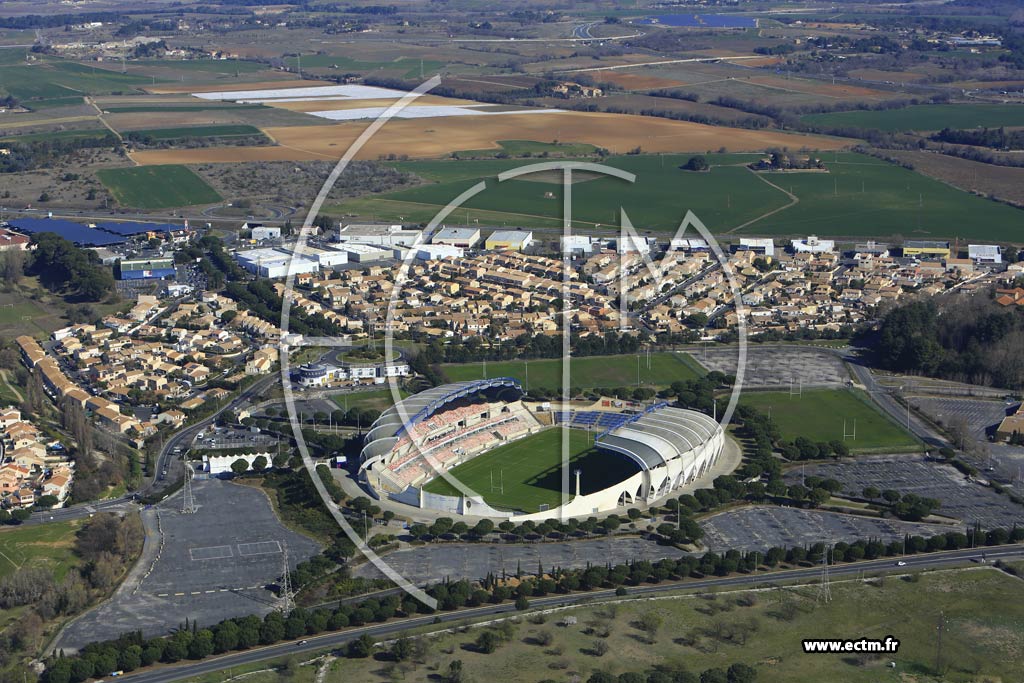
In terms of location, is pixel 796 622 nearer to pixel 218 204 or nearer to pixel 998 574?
pixel 998 574

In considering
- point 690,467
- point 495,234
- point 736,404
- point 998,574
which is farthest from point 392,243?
point 998,574

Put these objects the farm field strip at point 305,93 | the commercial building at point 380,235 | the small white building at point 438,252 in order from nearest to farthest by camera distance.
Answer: the small white building at point 438,252 → the commercial building at point 380,235 → the farm field strip at point 305,93

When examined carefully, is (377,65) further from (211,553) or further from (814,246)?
(211,553)

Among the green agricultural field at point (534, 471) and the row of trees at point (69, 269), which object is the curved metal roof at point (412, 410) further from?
the row of trees at point (69, 269)

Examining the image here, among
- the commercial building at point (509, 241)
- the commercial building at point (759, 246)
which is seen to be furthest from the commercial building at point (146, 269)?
the commercial building at point (759, 246)

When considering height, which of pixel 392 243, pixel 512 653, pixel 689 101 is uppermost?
pixel 689 101

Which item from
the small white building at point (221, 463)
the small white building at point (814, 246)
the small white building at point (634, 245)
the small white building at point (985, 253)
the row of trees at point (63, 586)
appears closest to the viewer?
the row of trees at point (63, 586)

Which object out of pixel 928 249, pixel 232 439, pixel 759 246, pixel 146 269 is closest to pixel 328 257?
pixel 146 269
